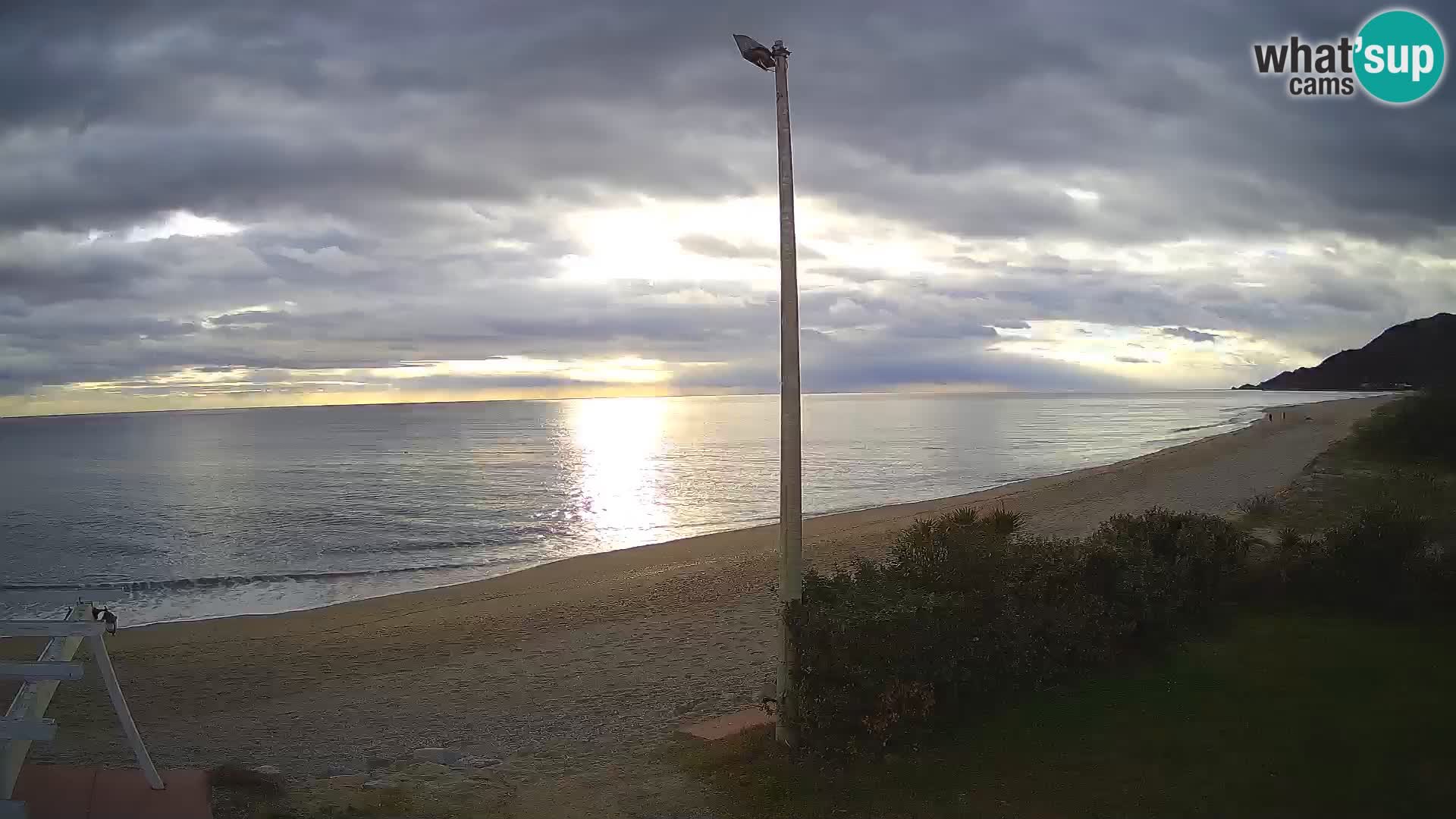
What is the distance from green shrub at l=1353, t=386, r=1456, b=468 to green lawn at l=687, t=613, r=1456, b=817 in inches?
936

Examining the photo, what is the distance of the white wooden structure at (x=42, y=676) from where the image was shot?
394 centimetres

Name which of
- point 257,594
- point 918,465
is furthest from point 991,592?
point 918,465

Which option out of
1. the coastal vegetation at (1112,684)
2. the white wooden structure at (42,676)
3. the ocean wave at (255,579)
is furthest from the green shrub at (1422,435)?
the white wooden structure at (42,676)

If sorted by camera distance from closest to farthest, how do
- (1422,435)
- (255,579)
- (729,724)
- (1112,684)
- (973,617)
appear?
(973,617)
(1112,684)
(729,724)
(255,579)
(1422,435)

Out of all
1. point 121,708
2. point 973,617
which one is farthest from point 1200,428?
point 121,708

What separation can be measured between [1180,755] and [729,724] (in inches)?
155

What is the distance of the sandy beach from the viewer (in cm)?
930

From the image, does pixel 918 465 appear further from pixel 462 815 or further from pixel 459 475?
pixel 462 815

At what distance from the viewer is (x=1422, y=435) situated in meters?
29.2

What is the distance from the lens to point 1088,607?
332 inches

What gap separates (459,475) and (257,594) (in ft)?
109

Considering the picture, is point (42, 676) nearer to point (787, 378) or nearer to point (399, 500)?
point (787, 378)

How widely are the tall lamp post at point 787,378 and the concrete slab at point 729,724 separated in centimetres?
127

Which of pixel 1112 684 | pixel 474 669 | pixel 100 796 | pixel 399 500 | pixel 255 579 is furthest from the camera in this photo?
pixel 399 500
